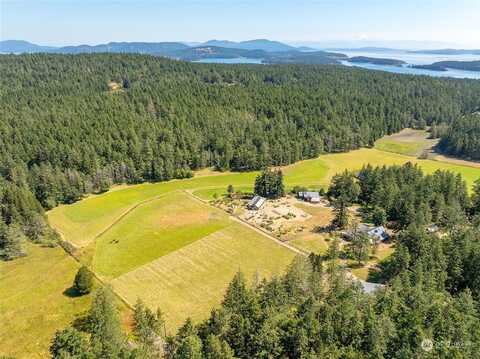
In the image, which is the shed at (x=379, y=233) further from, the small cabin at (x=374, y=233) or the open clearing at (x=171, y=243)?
the open clearing at (x=171, y=243)

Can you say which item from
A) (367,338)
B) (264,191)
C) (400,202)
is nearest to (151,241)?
(264,191)

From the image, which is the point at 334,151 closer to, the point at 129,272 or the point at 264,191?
the point at 264,191

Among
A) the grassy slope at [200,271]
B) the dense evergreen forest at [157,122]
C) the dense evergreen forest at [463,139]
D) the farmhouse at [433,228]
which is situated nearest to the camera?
the grassy slope at [200,271]

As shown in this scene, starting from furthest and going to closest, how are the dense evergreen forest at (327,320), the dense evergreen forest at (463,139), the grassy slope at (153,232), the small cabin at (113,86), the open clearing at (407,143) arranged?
the small cabin at (113,86)
the open clearing at (407,143)
the dense evergreen forest at (463,139)
the grassy slope at (153,232)
the dense evergreen forest at (327,320)

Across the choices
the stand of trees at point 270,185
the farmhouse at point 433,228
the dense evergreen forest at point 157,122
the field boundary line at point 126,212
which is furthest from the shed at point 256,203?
the farmhouse at point 433,228

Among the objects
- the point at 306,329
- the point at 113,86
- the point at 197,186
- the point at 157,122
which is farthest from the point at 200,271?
the point at 113,86

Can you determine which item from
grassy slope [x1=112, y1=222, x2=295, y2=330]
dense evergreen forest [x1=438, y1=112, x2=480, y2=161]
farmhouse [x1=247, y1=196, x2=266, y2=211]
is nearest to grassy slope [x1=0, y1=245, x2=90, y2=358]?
grassy slope [x1=112, y1=222, x2=295, y2=330]

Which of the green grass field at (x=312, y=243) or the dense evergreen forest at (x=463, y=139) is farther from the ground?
the dense evergreen forest at (x=463, y=139)

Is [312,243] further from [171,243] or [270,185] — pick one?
[171,243]
